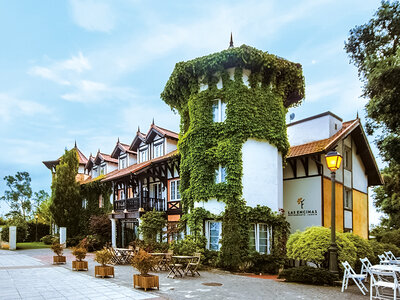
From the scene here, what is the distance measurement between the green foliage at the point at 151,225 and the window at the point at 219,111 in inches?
296

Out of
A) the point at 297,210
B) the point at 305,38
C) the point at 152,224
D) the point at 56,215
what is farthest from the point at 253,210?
the point at 56,215

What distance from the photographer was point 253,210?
1730 centimetres

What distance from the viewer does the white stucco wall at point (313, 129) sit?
20.8 m

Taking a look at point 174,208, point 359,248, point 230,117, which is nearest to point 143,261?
point 359,248

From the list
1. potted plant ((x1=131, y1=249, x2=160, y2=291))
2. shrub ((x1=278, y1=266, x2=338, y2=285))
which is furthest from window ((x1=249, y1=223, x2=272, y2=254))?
potted plant ((x1=131, y1=249, x2=160, y2=291))

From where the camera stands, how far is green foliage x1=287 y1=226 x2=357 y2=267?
42.3 ft

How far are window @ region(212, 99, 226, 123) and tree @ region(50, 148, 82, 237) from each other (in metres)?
18.4

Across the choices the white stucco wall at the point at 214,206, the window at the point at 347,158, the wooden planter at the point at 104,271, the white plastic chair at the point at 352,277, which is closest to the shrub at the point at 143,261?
the wooden planter at the point at 104,271

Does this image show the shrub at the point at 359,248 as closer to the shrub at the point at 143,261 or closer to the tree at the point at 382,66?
the tree at the point at 382,66

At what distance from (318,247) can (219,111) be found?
877 cm

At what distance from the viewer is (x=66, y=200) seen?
3122 centimetres

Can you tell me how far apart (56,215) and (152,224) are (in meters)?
13.7

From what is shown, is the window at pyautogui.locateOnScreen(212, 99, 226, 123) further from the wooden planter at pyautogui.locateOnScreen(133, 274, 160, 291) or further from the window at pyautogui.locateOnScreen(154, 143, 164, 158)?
the wooden planter at pyautogui.locateOnScreen(133, 274, 160, 291)

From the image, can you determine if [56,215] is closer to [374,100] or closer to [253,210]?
[253,210]
